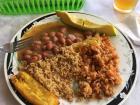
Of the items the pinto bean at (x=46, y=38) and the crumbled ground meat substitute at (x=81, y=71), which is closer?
the crumbled ground meat substitute at (x=81, y=71)

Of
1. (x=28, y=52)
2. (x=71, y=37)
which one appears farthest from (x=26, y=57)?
(x=71, y=37)

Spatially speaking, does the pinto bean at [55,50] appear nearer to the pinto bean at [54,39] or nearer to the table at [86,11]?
the pinto bean at [54,39]

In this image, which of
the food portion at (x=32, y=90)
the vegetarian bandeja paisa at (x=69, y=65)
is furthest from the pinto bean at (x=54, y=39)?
the food portion at (x=32, y=90)

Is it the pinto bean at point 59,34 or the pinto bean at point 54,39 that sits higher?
the pinto bean at point 59,34

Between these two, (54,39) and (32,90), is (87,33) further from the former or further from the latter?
(32,90)

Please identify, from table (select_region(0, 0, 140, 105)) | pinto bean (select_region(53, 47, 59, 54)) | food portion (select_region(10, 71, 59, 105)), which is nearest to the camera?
food portion (select_region(10, 71, 59, 105))

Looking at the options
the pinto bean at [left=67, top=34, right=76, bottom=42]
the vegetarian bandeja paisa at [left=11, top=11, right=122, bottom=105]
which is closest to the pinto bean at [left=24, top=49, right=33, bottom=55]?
the vegetarian bandeja paisa at [left=11, top=11, right=122, bottom=105]

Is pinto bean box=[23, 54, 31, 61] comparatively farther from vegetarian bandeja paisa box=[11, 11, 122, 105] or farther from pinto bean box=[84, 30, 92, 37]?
pinto bean box=[84, 30, 92, 37]

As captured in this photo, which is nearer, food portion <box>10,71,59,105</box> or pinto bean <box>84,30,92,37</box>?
food portion <box>10,71,59,105</box>
